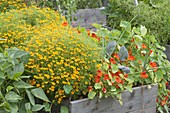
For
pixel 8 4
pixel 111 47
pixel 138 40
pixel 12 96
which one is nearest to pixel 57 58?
pixel 12 96

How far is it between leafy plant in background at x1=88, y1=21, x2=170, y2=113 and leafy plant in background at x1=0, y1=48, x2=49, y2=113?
0.40 metres

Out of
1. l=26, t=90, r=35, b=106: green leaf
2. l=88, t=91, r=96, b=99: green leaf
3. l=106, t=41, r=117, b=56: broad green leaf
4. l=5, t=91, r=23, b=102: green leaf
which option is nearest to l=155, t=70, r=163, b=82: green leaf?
l=106, t=41, r=117, b=56: broad green leaf

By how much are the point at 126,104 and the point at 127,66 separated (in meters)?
0.30

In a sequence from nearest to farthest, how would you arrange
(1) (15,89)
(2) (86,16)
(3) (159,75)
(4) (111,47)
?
(1) (15,89)
(4) (111,47)
(3) (159,75)
(2) (86,16)

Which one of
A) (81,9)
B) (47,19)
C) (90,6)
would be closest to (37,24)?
(47,19)

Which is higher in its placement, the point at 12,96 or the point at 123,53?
the point at 123,53

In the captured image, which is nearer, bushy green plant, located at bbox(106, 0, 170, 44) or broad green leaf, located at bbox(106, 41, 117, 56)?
broad green leaf, located at bbox(106, 41, 117, 56)

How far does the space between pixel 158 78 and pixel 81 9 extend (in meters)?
2.13

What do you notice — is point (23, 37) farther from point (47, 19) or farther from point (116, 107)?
point (116, 107)

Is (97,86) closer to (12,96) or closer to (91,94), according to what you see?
(91,94)

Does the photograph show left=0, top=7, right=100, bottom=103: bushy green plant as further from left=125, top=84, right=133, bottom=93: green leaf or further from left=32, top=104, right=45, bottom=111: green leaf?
left=125, top=84, right=133, bottom=93: green leaf

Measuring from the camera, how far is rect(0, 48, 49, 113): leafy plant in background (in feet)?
8.14

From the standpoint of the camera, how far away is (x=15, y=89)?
258 centimetres

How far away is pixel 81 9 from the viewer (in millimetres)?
5062
